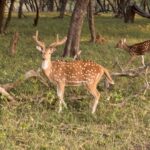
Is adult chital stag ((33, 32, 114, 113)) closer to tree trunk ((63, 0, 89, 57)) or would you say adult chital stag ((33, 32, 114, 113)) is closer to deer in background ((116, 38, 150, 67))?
deer in background ((116, 38, 150, 67))

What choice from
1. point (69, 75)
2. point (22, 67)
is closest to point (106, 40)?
point (22, 67)

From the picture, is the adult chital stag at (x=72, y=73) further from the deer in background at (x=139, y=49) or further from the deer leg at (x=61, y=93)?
the deer in background at (x=139, y=49)

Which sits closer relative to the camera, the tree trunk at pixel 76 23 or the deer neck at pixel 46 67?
the deer neck at pixel 46 67

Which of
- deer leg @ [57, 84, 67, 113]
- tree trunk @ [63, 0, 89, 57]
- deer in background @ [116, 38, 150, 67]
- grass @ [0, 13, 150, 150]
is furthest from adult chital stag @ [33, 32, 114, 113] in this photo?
tree trunk @ [63, 0, 89, 57]

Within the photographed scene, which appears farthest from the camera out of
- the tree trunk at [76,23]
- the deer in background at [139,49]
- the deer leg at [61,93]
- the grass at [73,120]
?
the tree trunk at [76,23]

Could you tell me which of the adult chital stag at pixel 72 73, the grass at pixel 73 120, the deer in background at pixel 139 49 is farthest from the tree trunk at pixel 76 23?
the adult chital stag at pixel 72 73

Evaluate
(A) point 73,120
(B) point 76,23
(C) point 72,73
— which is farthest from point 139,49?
(A) point 73,120

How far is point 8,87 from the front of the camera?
408 inches

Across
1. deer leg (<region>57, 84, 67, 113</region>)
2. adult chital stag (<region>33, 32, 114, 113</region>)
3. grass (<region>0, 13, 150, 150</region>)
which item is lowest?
grass (<region>0, 13, 150, 150</region>)

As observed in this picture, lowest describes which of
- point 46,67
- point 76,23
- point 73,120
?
point 73,120

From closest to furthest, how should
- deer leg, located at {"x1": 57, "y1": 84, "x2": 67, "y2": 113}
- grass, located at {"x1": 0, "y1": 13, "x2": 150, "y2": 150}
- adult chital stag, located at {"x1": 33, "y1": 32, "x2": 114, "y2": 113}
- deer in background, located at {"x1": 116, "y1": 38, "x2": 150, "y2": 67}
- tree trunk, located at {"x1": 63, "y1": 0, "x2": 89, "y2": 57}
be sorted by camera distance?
grass, located at {"x1": 0, "y1": 13, "x2": 150, "y2": 150} < deer leg, located at {"x1": 57, "y1": 84, "x2": 67, "y2": 113} < adult chital stag, located at {"x1": 33, "y1": 32, "x2": 114, "y2": 113} < deer in background, located at {"x1": 116, "y1": 38, "x2": 150, "y2": 67} < tree trunk, located at {"x1": 63, "y1": 0, "x2": 89, "y2": 57}

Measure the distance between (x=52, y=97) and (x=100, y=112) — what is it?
92 centimetres

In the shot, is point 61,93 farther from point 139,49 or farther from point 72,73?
point 139,49

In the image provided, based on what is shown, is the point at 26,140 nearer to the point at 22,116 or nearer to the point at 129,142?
the point at 22,116
